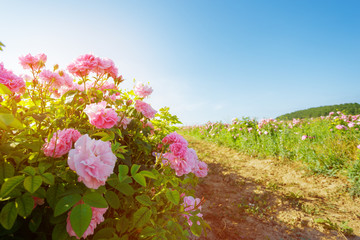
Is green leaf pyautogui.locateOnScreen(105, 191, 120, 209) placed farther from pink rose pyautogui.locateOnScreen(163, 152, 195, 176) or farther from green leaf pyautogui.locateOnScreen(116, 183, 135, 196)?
pink rose pyautogui.locateOnScreen(163, 152, 195, 176)

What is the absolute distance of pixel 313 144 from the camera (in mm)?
5062

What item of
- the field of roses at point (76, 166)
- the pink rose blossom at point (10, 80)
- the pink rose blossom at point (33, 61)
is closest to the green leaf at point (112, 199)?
the field of roses at point (76, 166)

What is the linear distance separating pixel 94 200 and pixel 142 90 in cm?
118

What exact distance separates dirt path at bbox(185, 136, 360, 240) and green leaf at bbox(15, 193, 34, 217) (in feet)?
7.04

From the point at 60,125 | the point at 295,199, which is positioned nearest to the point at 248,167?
the point at 295,199

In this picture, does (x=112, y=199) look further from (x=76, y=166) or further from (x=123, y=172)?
(x=76, y=166)

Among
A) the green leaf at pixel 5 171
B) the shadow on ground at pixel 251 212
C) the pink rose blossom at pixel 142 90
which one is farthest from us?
the shadow on ground at pixel 251 212

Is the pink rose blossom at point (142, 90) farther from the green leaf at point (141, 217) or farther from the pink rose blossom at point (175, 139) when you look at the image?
the green leaf at point (141, 217)

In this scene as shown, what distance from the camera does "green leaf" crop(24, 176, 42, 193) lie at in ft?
2.14

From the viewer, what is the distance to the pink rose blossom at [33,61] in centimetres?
145

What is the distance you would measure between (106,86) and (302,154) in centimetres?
512

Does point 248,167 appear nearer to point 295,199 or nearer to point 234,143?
point 295,199

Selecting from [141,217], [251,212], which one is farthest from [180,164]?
[251,212]

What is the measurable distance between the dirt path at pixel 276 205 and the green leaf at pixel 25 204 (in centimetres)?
215
